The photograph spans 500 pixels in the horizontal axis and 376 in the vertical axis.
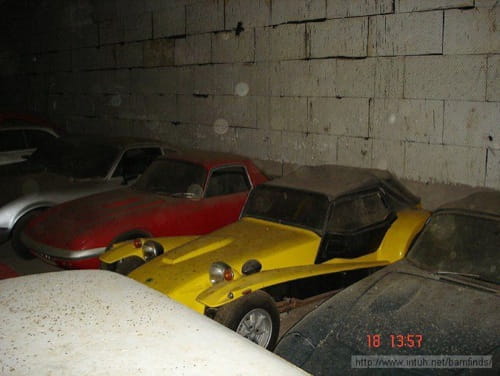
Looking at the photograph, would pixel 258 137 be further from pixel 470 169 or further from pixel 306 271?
pixel 306 271

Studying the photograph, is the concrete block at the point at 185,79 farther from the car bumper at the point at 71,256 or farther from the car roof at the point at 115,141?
the car bumper at the point at 71,256

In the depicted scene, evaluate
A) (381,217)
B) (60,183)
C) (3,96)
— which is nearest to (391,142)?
(381,217)

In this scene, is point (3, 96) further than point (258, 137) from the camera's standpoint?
Yes

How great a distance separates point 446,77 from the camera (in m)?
6.72

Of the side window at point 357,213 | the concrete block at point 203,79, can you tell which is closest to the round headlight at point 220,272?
the side window at point 357,213

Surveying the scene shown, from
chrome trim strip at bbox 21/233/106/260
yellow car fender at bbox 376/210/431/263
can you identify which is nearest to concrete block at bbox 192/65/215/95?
chrome trim strip at bbox 21/233/106/260

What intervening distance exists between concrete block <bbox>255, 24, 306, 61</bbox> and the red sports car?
2490 millimetres

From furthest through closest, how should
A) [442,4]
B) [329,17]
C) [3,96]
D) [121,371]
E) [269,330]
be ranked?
[3,96] < [329,17] < [442,4] < [269,330] < [121,371]

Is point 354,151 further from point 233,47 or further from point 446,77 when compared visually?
point 233,47

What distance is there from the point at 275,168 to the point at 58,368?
288 inches

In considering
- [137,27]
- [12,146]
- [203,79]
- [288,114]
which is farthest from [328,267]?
[137,27]

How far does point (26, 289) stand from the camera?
103 inches

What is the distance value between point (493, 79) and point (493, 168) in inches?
43.3

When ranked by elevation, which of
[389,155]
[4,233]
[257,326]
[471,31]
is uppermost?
[471,31]
